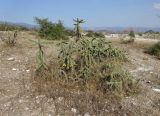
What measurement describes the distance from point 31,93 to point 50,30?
28.6 feet

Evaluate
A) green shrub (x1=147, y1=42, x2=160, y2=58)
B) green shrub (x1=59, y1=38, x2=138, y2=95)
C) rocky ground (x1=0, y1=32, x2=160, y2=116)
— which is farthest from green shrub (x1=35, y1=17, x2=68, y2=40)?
green shrub (x1=59, y1=38, x2=138, y2=95)

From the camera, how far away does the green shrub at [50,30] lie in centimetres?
1556

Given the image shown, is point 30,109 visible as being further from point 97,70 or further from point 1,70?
point 1,70

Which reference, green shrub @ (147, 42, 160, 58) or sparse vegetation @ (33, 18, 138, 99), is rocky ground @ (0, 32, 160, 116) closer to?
sparse vegetation @ (33, 18, 138, 99)

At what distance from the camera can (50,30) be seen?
15.8 meters

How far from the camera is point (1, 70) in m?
8.90

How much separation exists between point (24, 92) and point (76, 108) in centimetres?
125

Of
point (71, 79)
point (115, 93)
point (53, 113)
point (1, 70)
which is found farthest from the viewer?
point (1, 70)

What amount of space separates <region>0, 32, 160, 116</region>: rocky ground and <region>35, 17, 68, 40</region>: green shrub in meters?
4.95

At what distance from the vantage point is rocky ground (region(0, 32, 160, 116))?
6672mm

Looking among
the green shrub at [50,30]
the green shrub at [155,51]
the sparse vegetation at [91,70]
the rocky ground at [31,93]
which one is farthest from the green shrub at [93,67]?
the green shrub at [50,30]

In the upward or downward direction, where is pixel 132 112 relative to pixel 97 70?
downward

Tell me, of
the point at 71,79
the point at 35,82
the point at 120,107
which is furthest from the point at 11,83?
the point at 120,107

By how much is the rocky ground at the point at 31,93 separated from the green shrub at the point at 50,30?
4950mm
